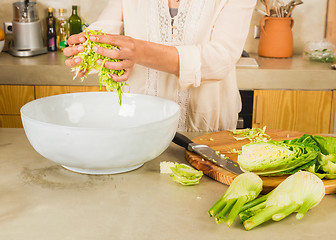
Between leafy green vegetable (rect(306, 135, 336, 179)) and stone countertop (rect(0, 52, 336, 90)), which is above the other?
leafy green vegetable (rect(306, 135, 336, 179))

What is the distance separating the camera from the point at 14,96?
248 cm

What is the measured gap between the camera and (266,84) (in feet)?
7.98

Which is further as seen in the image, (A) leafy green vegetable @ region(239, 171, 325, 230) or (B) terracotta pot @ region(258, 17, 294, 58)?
(B) terracotta pot @ region(258, 17, 294, 58)

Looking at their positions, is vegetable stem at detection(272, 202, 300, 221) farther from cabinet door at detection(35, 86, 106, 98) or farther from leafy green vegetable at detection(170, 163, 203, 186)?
cabinet door at detection(35, 86, 106, 98)

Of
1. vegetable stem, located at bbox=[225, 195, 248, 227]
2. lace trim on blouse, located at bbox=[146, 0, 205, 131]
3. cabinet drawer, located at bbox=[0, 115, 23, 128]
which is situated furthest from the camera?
cabinet drawer, located at bbox=[0, 115, 23, 128]

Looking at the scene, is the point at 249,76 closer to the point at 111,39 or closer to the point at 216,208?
the point at 111,39

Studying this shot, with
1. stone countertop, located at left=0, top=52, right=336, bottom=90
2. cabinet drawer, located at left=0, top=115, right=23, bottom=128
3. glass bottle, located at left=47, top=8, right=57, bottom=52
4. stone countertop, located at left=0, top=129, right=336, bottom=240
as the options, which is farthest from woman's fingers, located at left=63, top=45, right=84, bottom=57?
glass bottle, located at left=47, top=8, right=57, bottom=52

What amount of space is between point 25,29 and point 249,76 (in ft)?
4.32

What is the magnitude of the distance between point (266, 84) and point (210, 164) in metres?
1.45

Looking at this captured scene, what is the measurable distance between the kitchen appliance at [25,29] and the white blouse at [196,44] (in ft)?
3.67

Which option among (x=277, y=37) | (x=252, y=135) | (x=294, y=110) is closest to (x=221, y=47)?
(x=252, y=135)

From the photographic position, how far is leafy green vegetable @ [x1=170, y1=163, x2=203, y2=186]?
981mm

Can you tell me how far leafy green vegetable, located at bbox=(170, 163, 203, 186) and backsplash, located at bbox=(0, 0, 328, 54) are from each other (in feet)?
6.88

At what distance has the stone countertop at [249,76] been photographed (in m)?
2.41
